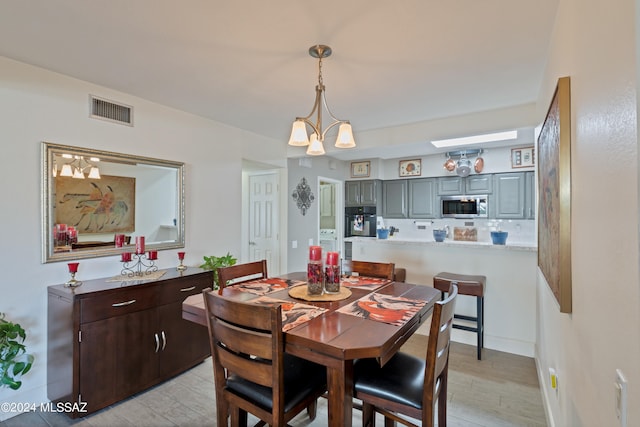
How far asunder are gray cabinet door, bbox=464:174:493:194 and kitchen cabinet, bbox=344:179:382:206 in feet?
4.93

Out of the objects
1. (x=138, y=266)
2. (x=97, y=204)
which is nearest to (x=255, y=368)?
(x=138, y=266)

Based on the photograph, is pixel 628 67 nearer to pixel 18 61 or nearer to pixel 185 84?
pixel 185 84

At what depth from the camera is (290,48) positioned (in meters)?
2.07

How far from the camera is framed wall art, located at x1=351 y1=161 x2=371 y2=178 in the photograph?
601cm

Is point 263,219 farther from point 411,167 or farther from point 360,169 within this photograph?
point 411,167

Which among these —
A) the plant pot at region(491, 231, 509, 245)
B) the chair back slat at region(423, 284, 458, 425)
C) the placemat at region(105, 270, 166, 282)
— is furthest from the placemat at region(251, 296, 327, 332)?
the plant pot at region(491, 231, 509, 245)

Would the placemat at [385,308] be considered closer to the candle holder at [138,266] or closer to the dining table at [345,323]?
the dining table at [345,323]

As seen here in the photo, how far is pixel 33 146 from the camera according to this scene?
2.32 meters

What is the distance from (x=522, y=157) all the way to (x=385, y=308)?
14.6 ft

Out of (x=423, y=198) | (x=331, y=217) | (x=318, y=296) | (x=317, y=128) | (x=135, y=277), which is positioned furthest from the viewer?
(x=331, y=217)

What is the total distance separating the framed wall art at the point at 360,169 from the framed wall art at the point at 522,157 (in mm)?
2332

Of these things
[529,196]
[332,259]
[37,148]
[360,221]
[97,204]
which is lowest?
[332,259]

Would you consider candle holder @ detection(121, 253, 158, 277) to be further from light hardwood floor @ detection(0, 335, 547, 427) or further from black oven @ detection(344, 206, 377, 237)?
black oven @ detection(344, 206, 377, 237)

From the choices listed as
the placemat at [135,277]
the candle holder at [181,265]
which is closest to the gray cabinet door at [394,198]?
the candle holder at [181,265]
